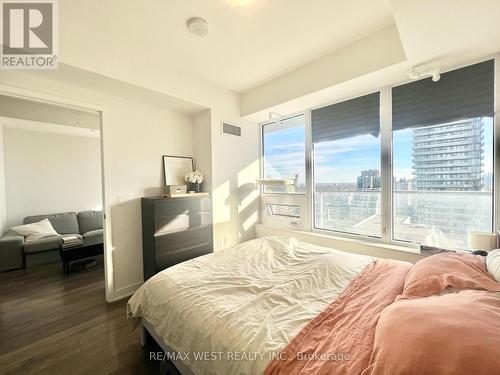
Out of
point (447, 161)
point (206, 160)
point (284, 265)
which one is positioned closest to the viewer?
point (284, 265)

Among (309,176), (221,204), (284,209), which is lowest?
(284,209)

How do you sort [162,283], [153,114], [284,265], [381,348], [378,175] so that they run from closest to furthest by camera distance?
[381,348] → [162,283] → [284,265] → [378,175] → [153,114]

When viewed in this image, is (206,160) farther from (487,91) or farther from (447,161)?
(487,91)

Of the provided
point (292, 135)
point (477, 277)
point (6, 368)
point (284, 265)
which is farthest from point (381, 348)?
point (292, 135)

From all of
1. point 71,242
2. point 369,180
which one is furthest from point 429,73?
point 71,242

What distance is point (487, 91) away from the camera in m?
1.97

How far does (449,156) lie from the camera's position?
2.15 meters

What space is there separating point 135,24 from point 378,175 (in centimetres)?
294

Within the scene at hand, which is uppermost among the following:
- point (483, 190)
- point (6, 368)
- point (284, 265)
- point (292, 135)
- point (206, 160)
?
point (292, 135)

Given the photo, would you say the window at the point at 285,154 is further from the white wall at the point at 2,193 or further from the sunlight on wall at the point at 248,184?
the white wall at the point at 2,193

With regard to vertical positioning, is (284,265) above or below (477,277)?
below

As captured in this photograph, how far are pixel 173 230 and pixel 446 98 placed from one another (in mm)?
3317

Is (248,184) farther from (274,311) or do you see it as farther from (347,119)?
(274,311)

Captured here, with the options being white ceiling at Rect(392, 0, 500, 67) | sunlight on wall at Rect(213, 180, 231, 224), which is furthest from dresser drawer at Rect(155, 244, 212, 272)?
white ceiling at Rect(392, 0, 500, 67)
